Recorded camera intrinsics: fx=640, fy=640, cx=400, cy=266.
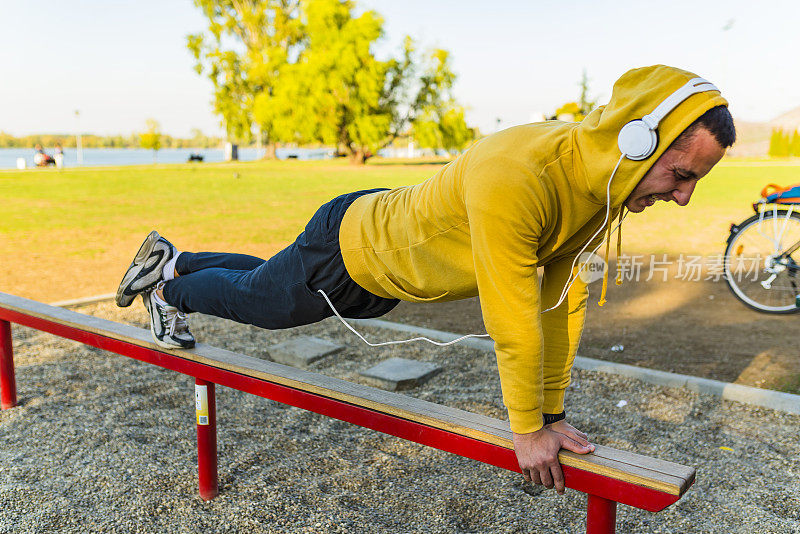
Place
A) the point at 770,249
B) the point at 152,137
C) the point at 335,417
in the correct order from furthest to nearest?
the point at 152,137, the point at 770,249, the point at 335,417

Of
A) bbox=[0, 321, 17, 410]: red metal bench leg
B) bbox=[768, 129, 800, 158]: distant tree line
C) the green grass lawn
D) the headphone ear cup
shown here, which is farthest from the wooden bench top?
bbox=[768, 129, 800, 158]: distant tree line

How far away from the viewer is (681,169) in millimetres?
1523

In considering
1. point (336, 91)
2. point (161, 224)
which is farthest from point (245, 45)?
point (161, 224)

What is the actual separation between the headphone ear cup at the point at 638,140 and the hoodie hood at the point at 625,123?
0.03 meters

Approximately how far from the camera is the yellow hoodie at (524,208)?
5.05 ft

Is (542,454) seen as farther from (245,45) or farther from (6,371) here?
(245,45)

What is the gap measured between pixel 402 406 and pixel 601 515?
68cm

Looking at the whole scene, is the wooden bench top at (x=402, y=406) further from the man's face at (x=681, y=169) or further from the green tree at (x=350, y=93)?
the green tree at (x=350, y=93)

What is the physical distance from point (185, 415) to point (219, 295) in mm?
1306

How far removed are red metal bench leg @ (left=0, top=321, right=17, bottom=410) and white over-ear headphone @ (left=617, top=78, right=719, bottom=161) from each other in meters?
3.43

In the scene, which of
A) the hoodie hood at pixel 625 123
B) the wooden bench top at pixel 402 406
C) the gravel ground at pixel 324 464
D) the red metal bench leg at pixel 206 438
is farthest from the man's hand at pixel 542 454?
the red metal bench leg at pixel 206 438

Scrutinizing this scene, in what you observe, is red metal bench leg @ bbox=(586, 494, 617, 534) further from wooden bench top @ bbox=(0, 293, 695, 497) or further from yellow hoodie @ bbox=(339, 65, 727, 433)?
yellow hoodie @ bbox=(339, 65, 727, 433)

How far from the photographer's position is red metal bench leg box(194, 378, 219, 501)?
267 cm

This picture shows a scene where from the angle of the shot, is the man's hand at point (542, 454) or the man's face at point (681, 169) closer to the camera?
the man's face at point (681, 169)
